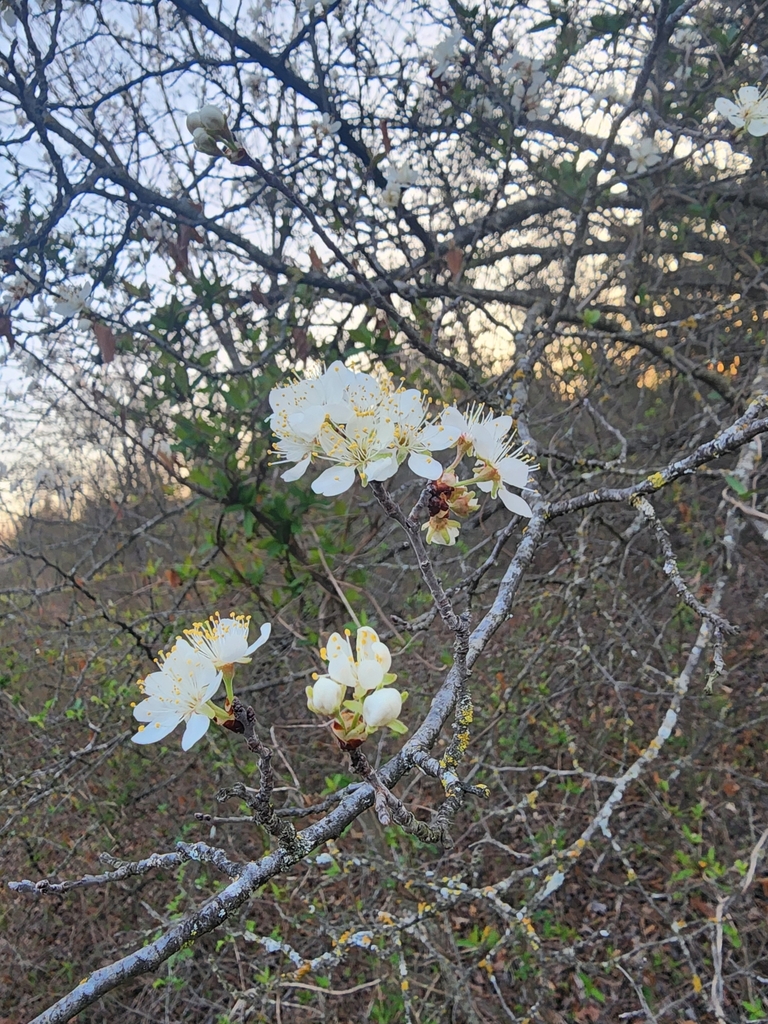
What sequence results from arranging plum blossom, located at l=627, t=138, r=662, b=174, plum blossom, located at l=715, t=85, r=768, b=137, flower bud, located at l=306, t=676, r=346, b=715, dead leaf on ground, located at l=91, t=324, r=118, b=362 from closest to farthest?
flower bud, located at l=306, t=676, r=346, b=715
plum blossom, located at l=715, t=85, r=768, b=137
dead leaf on ground, located at l=91, t=324, r=118, b=362
plum blossom, located at l=627, t=138, r=662, b=174

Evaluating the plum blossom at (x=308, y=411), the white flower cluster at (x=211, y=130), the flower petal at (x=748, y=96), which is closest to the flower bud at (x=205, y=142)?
the white flower cluster at (x=211, y=130)

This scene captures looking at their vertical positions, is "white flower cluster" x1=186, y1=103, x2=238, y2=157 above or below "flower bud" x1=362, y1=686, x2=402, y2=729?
above

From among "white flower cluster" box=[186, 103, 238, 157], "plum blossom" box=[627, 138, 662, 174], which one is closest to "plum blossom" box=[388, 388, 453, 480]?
"white flower cluster" box=[186, 103, 238, 157]

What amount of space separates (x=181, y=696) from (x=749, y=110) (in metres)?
2.51

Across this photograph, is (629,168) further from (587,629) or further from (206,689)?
(206,689)

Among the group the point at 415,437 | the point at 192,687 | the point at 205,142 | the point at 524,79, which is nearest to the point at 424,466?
the point at 415,437

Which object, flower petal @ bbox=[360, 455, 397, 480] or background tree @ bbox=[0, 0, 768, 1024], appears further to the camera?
background tree @ bbox=[0, 0, 768, 1024]

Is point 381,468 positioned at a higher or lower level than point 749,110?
lower

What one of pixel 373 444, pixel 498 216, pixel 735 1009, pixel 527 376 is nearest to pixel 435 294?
pixel 527 376

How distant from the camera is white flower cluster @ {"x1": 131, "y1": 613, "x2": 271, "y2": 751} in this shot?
0.85 meters

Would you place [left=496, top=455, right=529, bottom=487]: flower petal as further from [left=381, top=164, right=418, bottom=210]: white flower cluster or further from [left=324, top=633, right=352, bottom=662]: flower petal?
[left=381, top=164, right=418, bottom=210]: white flower cluster

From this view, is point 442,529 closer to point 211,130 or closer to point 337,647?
point 337,647

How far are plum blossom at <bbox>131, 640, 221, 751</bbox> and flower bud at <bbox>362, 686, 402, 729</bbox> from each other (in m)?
0.21

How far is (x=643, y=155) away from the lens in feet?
9.42
